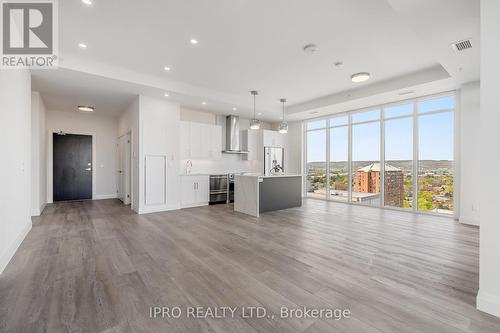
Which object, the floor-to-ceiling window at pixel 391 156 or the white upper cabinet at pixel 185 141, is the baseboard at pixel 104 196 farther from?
the floor-to-ceiling window at pixel 391 156

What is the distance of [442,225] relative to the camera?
14.9ft

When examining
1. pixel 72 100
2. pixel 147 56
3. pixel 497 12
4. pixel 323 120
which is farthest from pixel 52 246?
pixel 323 120

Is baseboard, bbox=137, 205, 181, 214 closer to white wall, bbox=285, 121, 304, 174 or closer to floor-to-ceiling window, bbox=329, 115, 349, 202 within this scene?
white wall, bbox=285, 121, 304, 174

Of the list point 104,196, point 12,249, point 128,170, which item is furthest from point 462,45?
point 104,196

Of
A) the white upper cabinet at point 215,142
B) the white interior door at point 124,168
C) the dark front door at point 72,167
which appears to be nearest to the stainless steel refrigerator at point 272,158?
the white upper cabinet at point 215,142

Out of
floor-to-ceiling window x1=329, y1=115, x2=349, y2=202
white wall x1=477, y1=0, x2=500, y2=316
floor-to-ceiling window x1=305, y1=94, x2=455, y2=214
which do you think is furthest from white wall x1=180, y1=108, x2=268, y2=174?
white wall x1=477, y1=0, x2=500, y2=316

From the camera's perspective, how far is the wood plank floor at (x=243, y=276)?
5.60ft

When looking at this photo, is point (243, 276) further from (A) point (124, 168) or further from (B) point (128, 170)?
(A) point (124, 168)

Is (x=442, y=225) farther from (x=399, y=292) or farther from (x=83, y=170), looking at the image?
(x=83, y=170)

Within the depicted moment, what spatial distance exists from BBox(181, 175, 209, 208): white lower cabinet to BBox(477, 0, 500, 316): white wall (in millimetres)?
5868

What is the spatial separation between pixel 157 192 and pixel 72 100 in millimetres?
3380

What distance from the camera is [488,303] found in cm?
182

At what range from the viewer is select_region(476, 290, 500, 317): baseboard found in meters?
1.79

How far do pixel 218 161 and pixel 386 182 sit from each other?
17.2 feet
